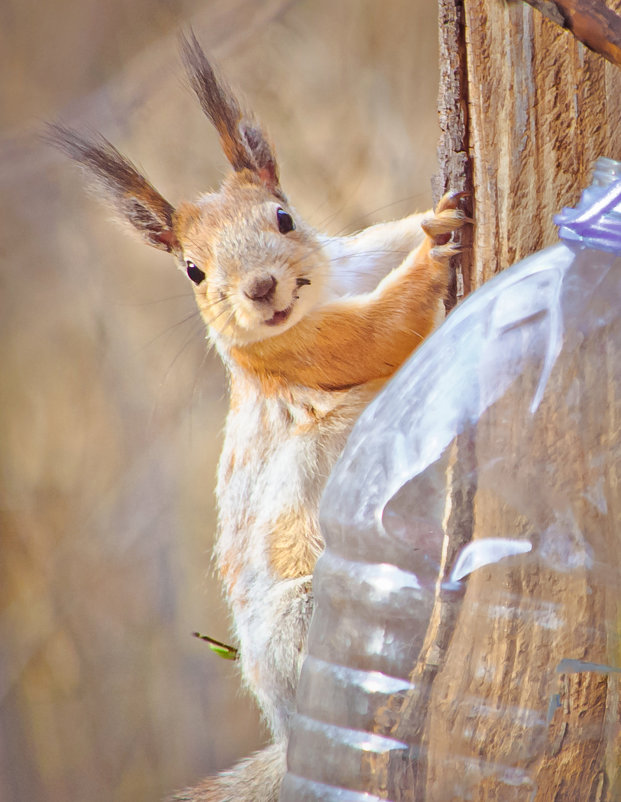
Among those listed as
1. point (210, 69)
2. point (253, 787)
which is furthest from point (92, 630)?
point (210, 69)

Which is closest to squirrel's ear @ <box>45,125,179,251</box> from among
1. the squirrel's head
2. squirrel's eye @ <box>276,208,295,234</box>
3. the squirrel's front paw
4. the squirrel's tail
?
the squirrel's head

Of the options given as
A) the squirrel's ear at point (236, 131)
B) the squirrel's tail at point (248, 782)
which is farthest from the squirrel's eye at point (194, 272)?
the squirrel's tail at point (248, 782)

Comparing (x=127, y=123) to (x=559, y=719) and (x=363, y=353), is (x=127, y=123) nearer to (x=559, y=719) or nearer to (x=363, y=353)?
(x=363, y=353)

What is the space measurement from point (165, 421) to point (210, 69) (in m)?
0.39

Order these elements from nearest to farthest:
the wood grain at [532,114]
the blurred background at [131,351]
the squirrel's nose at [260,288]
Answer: the wood grain at [532,114], the squirrel's nose at [260,288], the blurred background at [131,351]

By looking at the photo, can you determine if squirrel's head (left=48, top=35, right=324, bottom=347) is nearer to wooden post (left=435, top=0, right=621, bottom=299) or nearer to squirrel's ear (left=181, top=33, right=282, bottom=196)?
squirrel's ear (left=181, top=33, right=282, bottom=196)

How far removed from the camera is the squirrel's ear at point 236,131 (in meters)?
0.82

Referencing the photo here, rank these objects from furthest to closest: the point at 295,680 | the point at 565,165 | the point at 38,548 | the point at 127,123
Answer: the point at 38,548, the point at 127,123, the point at 295,680, the point at 565,165

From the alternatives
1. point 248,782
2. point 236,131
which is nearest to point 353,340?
point 236,131

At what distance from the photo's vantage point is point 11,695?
3.53 ft

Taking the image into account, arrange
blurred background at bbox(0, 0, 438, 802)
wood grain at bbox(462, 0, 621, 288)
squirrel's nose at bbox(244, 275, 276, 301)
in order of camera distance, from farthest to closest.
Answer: blurred background at bbox(0, 0, 438, 802) < squirrel's nose at bbox(244, 275, 276, 301) < wood grain at bbox(462, 0, 621, 288)

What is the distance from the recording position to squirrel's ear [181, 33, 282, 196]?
815mm

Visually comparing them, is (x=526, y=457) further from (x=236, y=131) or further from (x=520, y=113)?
(x=236, y=131)

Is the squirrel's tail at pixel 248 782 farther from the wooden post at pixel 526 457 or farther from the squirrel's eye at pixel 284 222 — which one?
the squirrel's eye at pixel 284 222
